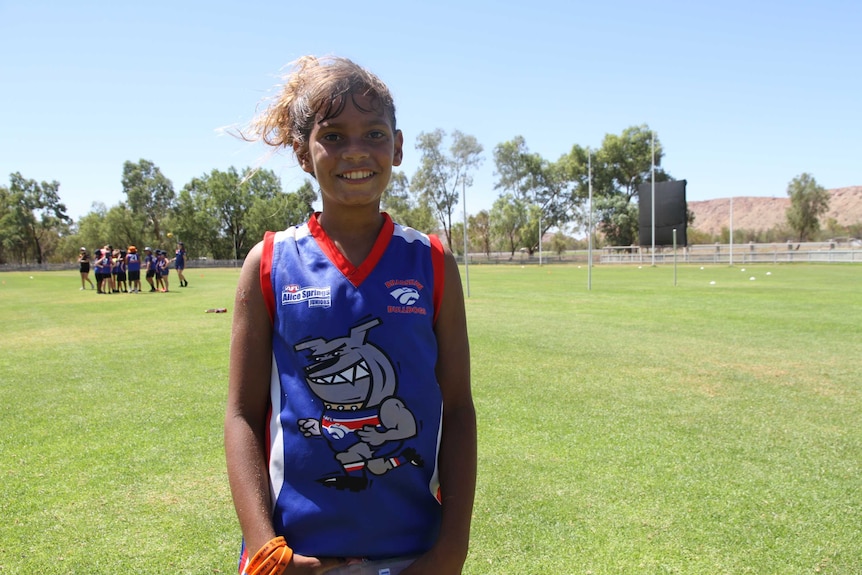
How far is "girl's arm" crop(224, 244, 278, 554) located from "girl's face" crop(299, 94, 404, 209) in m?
0.27

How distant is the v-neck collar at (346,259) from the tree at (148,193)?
3670 inches

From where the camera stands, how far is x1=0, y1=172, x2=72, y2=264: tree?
75375 millimetres

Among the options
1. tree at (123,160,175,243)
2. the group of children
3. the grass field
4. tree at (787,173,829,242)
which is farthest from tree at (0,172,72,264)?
tree at (787,173,829,242)

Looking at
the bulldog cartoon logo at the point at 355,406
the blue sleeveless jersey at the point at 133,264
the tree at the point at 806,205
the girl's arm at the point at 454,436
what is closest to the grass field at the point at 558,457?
the girl's arm at the point at 454,436

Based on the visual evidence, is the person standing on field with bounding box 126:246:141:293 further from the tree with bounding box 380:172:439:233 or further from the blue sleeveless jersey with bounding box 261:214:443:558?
the tree with bounding box 380:172:439:233

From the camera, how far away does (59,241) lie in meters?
90.7

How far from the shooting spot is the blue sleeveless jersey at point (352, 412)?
4.76 feet

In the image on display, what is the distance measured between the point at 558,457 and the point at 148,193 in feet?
308

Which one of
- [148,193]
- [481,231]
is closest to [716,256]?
[481,231]

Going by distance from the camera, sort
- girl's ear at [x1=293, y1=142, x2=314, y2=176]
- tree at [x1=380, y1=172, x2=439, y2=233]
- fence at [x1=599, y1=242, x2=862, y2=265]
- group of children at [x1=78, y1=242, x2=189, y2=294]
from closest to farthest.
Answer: girl's ear at [x1=293, y1=142, x2=314, y2=176], group of children at [x1=78, y1=242, x2=189, y2=294], fence at [x1=599, y1=242, x2=862, y2=265], tree at [x1=380, y1=172, x2=439, y2=233]

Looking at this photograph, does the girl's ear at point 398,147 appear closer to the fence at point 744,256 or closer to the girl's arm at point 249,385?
the girl's arm at point 249,385

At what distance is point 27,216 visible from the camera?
7775 centimetres

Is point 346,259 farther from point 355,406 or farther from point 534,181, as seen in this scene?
point 534,181

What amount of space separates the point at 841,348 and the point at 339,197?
34.2 ft
